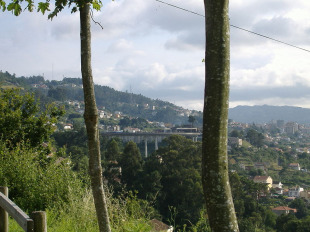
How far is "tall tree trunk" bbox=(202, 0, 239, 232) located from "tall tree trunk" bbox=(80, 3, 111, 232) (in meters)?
1.50

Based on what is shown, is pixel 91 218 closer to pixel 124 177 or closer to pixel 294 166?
pixel 124 177

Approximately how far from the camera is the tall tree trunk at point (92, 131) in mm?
3736

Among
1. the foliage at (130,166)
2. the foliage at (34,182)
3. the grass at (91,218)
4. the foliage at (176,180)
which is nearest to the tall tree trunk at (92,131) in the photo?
the grass at (91,218)

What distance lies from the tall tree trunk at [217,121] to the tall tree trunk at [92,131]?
1.50 m

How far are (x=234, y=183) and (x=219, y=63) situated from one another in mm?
32822

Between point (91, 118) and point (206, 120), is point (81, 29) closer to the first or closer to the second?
point (91, 118)

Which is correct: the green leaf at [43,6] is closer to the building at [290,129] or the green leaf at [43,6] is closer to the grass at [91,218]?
the grass at [91,218]

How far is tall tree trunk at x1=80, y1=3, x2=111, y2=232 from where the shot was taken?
3736 millimetres

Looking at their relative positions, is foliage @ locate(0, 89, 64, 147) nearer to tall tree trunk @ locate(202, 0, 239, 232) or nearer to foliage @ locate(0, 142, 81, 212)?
foliage @ locate(0, 142, 81, 212)

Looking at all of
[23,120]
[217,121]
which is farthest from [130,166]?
[217,121]

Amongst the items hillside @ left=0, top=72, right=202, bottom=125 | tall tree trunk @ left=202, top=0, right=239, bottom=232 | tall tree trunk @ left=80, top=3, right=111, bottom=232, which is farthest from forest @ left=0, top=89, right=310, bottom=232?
hillside @ left=0, top=72, right=202, bottom=125

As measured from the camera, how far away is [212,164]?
2.38m

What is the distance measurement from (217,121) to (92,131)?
1575 millimetres

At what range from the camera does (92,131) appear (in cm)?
373
